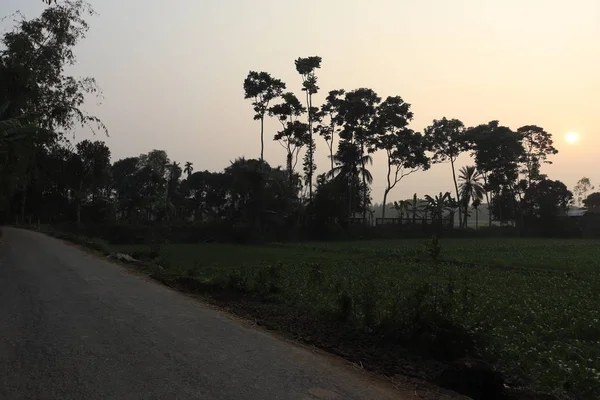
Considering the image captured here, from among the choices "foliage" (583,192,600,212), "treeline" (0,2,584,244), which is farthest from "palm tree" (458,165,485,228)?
"foliage" (583,192,600,212)

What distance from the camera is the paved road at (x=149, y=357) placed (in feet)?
16.2

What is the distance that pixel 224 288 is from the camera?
40.5ft

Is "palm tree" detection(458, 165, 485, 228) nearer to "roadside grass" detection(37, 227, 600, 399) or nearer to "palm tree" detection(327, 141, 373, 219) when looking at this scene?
"palm tree" detection(327, 141, 373, 219)

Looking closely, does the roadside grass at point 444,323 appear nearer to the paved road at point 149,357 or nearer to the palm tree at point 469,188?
the paved road at point 149,357

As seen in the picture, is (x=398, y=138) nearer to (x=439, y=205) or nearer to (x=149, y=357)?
(x=439, y=205)

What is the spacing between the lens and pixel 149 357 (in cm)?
600

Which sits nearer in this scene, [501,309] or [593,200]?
[501,309]

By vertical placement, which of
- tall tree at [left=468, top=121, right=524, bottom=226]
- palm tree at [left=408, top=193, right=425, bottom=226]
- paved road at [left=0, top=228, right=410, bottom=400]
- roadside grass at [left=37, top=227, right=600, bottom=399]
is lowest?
paved road at [left=0, top=228, right=410, bottom=400]

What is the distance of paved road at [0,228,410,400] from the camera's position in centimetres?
493

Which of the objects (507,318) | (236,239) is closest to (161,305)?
(507,318)

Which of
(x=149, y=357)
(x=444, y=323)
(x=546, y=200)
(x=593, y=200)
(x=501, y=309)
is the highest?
(x=593, y=200)

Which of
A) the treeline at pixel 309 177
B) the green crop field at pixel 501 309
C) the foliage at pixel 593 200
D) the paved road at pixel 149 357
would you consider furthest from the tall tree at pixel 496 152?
the paved road at pixel 149 357

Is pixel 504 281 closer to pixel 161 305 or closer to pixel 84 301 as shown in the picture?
pixel 161 305

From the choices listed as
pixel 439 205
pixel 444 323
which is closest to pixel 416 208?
pixel 439 205
